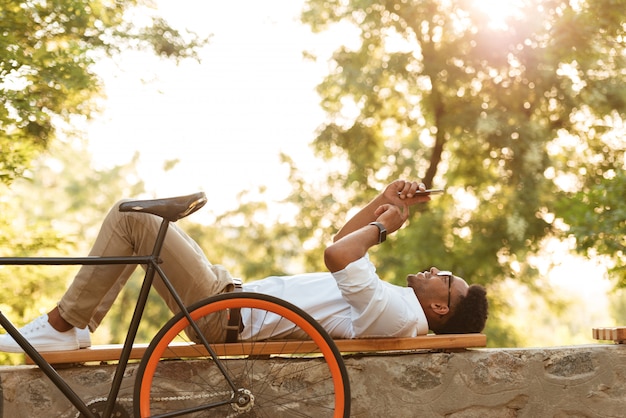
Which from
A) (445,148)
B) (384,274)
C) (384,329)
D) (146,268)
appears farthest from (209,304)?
(445,148)

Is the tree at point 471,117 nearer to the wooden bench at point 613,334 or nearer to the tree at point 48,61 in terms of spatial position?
the tree at point 48,61

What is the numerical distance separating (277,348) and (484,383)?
87cm

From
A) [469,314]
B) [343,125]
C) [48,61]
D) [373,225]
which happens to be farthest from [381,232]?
[343,125]

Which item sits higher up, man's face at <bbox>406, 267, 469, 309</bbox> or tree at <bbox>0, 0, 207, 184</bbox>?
tree at <bbox>0, 0, 207, 184</bbox>

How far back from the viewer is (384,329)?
3371 millimetres

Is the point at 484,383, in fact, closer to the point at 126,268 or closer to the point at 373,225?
the point at 373,225

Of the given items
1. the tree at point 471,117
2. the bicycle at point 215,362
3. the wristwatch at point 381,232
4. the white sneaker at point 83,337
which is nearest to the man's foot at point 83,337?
the white sneaker at point 83,337

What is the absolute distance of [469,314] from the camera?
3.65 meters

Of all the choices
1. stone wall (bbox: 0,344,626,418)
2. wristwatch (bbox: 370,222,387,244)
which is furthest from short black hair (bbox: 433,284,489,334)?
wristwatch (bbox: 370,222,387,244)

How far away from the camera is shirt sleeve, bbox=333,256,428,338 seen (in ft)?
10.6

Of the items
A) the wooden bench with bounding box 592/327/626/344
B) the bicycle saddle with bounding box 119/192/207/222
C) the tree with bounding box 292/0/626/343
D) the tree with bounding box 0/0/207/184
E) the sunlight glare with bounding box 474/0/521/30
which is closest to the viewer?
the bicycle saddle with bounding box 119/192/207/222

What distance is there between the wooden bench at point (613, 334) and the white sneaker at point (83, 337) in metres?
2.19

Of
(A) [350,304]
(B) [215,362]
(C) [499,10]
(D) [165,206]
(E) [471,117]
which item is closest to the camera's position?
(D) [165,206]

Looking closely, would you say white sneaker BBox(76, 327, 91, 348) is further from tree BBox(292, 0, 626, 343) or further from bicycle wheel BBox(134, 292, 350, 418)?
tree BBox(292, 0, 626, 343)
